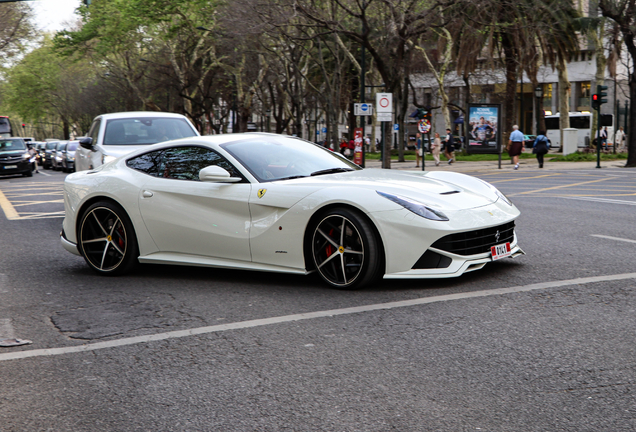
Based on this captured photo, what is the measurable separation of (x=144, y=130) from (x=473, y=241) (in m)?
8.18

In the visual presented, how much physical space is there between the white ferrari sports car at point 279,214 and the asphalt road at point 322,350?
0.25m

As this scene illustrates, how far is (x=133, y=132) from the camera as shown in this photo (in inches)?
496

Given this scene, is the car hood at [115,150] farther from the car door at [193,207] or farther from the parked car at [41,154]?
the parked car at [41,154]

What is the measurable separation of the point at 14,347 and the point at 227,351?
146 cm

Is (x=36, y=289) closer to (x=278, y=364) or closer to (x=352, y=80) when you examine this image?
(x=278, y=364)

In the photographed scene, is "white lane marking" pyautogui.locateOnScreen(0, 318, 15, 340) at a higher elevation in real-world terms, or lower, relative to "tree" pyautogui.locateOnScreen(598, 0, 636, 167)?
lower

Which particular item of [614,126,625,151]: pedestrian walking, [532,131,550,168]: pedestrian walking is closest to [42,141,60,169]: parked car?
[532,131,550,168]: pedestrian walking

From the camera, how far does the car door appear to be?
6.30 meters

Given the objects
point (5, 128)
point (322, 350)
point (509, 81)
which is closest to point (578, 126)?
point (509, 81)

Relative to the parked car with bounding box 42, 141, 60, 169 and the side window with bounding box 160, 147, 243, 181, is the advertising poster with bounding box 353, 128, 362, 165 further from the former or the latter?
the side window with bounding box 160, 147, 243, 181

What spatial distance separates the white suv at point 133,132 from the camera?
12.3 m

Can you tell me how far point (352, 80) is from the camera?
169 feet

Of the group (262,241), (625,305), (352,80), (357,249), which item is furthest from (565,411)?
(352,80)

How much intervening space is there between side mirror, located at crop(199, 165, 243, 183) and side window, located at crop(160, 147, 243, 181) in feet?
0.63
